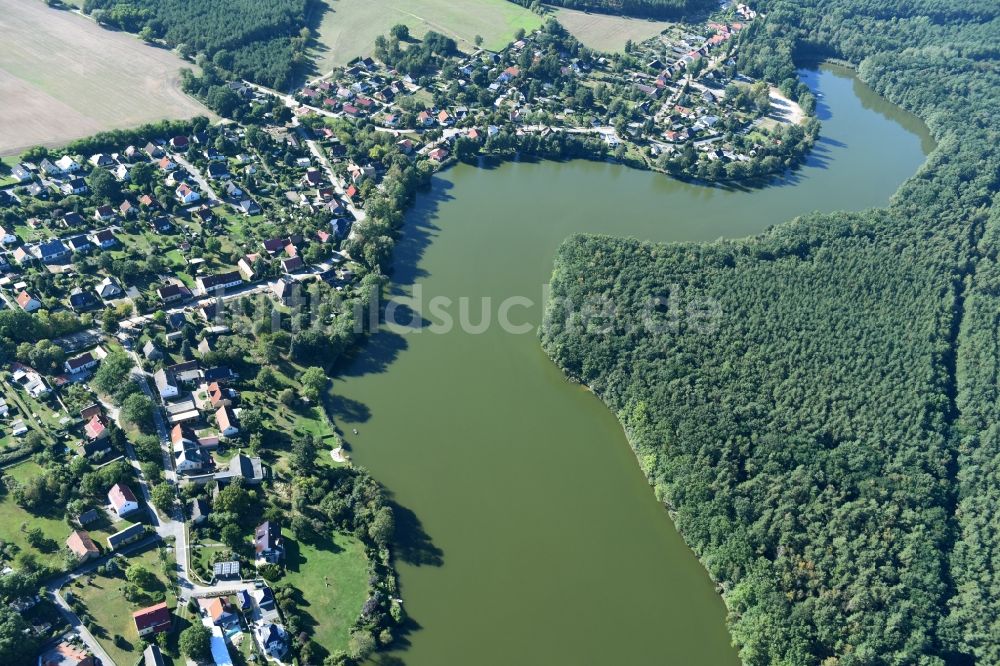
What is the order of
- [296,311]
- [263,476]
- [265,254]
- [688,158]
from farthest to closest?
[688,158], [265,254], [296,311], [263,476]

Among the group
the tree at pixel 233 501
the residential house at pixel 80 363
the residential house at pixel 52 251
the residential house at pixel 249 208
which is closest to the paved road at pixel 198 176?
the residential house at pixel 249 208

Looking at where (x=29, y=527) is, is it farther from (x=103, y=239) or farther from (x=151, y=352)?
(x=103, y=239)

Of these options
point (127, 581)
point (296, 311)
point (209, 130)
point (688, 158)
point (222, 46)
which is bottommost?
point (127, 581)

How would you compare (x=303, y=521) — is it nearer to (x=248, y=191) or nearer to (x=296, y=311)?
(x=296, y=311)

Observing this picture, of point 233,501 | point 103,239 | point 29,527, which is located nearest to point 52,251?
point 103,239

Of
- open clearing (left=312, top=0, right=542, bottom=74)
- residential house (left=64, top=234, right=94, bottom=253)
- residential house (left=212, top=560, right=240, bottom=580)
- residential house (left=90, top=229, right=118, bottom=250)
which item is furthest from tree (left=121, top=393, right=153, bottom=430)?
open clearing (left=312, top=0, right=542, bottom=74)

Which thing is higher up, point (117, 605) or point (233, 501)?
point (233, 501)

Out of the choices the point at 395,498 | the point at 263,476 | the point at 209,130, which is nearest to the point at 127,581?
the point at 263,476

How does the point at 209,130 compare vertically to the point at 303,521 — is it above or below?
above
